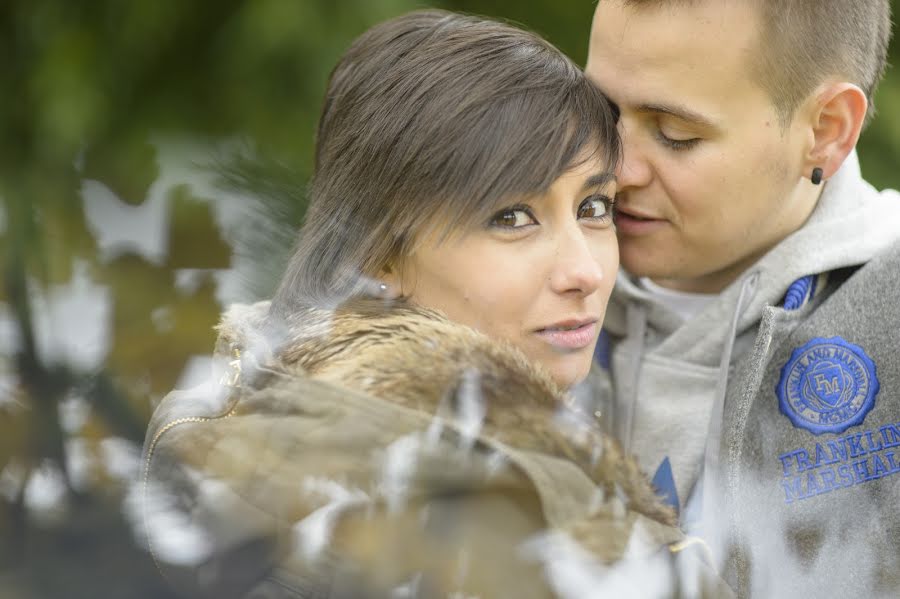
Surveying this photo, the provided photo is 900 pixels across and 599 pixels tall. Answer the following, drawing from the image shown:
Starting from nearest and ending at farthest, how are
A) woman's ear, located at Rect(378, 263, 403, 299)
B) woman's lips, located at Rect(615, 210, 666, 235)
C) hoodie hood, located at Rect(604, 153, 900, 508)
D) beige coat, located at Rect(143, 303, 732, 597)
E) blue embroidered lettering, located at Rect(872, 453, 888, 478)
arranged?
beige coat, located at Rect(143, 303, 732, 597), woman's ear, located at Rect(378, 263, 403, 299), blue embroidered lettering, located at Rect(872, 453, 888, 478), hoodie hood, located at Rect(604, 153, 900, 508), woman's lips, located at Rect(615, 210, 666, 235)

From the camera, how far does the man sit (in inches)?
57.9

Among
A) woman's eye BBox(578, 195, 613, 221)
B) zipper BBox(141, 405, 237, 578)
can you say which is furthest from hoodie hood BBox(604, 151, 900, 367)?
zipper BBox(141, 405, 237, 578)

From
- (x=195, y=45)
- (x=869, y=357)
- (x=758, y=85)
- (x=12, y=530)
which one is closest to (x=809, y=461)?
(x=869, y=357)

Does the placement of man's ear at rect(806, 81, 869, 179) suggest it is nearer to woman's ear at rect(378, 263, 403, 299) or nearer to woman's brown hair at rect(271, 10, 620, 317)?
woman's brown hair at rect(271, 10, 620, 317)

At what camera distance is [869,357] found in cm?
151

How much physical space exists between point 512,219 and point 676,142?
0.55m

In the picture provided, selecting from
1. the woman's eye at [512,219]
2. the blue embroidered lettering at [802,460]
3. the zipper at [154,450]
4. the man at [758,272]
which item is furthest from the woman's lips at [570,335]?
the zipper at [154,450]

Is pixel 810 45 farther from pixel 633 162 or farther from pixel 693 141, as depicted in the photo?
pixel 633 162

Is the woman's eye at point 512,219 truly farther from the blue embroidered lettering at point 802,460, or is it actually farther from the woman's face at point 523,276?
the blue embroidered lettering at point 802,460

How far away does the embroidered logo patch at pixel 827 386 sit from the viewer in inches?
59.1

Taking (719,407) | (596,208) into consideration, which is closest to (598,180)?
(596,208)

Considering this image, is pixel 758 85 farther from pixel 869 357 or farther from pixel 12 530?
pixel 12 530

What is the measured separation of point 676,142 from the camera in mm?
1712

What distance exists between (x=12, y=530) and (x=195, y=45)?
463 mm
